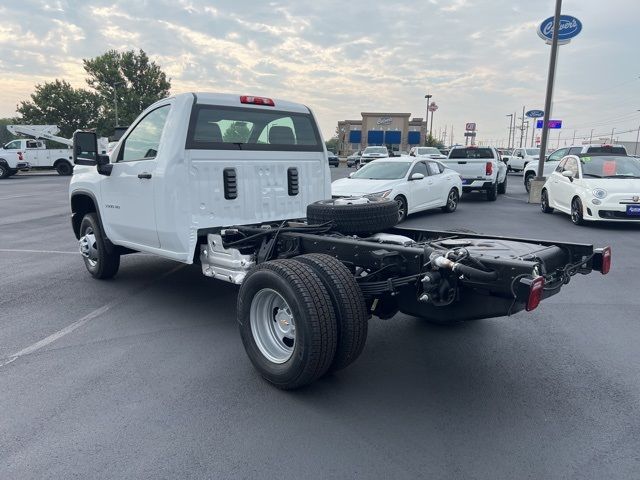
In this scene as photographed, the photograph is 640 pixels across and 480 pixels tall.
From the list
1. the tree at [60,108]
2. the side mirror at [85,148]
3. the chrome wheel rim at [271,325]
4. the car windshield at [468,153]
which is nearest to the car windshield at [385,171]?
the car windshield at [468,153]

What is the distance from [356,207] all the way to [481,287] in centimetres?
169

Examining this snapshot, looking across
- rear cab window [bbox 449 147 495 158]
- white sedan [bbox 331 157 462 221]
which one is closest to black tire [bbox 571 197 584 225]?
white sedan [bbox 331 157 462 221]

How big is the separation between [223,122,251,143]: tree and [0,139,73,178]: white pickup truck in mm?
28532

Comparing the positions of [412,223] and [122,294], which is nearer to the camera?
[122,294]

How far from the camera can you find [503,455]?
276cm

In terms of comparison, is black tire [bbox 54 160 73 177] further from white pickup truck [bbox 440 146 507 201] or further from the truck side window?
the truck side window

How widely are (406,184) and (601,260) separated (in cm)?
831

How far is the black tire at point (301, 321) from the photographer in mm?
3156

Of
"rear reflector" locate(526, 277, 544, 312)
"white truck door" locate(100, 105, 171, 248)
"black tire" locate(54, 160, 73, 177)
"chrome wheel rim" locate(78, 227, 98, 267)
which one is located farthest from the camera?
"black tire" locate(54, 160, 73, 177)

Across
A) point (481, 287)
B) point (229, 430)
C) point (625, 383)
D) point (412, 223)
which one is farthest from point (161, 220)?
point (412, 223)

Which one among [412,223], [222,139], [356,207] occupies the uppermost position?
[222,139]

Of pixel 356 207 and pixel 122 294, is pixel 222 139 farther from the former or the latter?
pixel 122 294

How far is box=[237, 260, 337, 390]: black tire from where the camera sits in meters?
3.16

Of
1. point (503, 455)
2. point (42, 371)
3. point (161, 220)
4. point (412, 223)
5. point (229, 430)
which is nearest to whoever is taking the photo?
point (503, 455)
